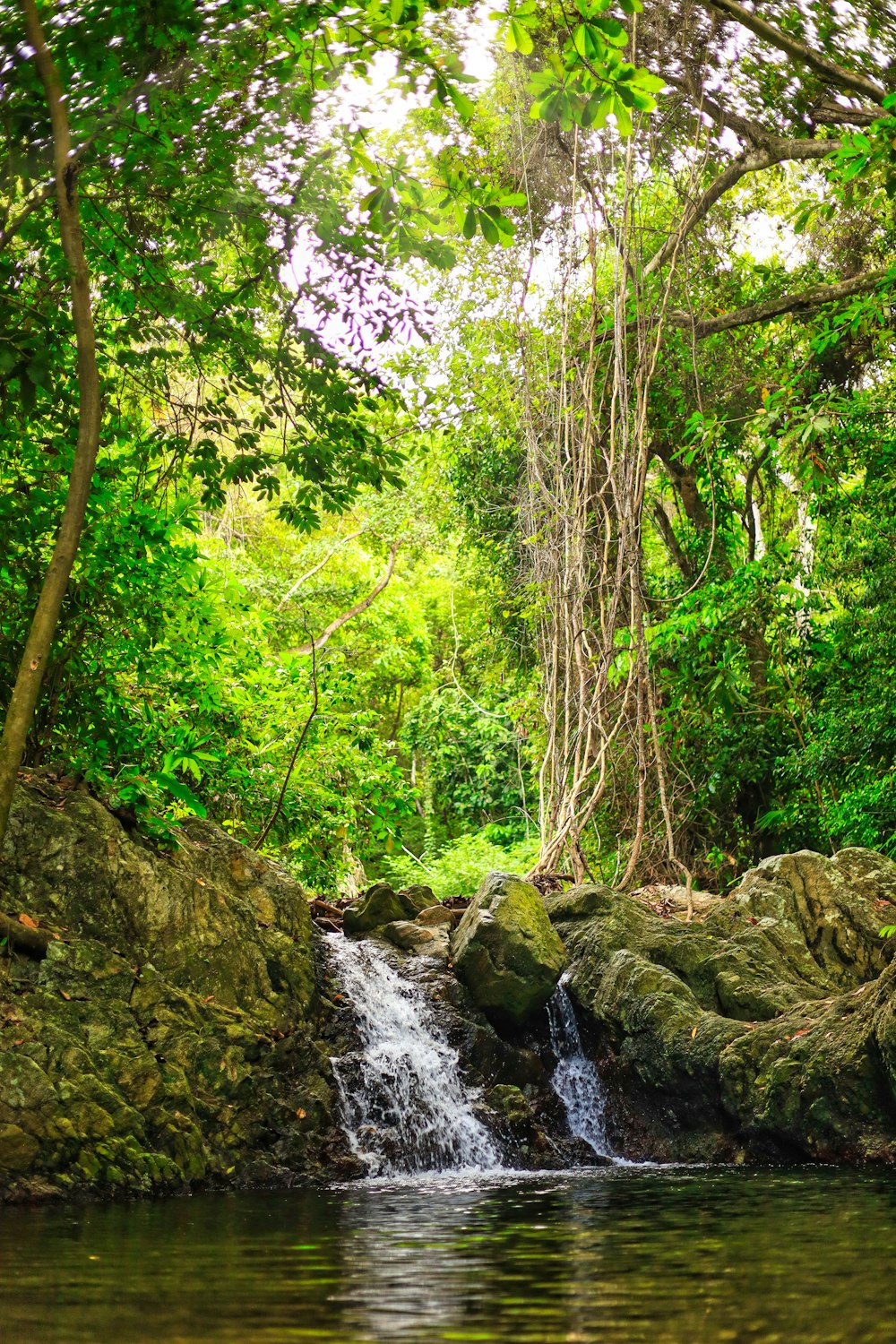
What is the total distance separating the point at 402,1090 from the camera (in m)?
7.44

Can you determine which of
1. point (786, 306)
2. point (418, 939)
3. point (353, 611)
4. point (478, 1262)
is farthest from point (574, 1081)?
point (353, 611)

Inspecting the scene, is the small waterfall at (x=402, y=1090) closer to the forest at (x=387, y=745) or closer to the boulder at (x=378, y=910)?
the forest at (x=387, y=745)

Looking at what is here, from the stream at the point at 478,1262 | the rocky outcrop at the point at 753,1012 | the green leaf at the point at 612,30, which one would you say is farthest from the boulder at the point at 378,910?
the green leaf at the point at 612,30

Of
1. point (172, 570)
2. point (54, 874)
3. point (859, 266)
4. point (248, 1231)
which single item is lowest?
point (248, 1231)

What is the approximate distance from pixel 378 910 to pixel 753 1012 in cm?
304

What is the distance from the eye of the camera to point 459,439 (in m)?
12.8

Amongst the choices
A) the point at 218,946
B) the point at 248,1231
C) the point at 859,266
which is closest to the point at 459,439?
the point at 859,266

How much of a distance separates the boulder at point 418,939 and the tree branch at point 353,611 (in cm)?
910

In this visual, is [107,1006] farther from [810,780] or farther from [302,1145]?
[810,780]

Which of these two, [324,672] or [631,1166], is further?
[324,672]

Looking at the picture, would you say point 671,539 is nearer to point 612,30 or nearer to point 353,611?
point 353,611

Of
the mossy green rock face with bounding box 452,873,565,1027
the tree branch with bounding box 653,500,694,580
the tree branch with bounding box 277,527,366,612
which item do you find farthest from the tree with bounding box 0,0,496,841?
the tree branch with bounding box 277,527,366,612

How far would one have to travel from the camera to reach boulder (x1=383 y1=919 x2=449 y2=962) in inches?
347

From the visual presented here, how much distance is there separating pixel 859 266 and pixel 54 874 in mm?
10521
